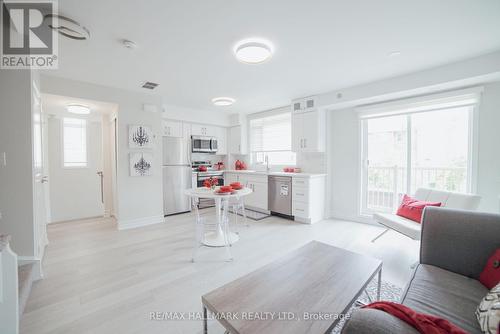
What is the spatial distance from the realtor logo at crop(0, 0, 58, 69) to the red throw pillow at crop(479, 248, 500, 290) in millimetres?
3654

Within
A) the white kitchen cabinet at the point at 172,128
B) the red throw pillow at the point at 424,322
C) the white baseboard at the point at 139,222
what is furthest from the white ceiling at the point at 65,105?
the red throw pillow at the point at 424,322

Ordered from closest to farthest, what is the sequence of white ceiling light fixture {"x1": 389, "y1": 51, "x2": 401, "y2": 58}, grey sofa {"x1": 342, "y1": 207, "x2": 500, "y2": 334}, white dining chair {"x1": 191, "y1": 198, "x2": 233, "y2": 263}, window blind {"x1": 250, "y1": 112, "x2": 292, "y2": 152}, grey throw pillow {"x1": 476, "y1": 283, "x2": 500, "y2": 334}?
grey throw pillow {"x1": 476, "y1": 283, "x2": 500, "y2": 334} < grey sofa {"x1": 342, "y1": 207, "x2": 500, "y2": 334} < white ceiling light fixture {"x1": 389, "y1": 51, "x2": 401, "y2": 58} < white dining chair {"x1": 191, "y1": 198, "x2": 233, "y2": 263} < window blind {"x1": 250, "y1": 112, "x2": 292, "y2": 152}

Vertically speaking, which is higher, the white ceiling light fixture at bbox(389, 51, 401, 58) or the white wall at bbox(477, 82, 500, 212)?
the white ceiling light fixture at bbox(389, 51, 401, 58)

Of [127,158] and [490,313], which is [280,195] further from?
[490,313]

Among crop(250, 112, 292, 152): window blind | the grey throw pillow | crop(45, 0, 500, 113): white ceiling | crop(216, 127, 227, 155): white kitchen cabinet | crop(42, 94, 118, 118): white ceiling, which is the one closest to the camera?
the grey throw pillow

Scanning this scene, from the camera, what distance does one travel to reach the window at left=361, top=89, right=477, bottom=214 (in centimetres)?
311

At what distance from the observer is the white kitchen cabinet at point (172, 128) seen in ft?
15.4

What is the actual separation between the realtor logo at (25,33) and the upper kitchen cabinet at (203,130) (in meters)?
2.94

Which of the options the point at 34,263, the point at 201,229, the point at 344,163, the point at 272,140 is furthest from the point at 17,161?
the point at 344,163

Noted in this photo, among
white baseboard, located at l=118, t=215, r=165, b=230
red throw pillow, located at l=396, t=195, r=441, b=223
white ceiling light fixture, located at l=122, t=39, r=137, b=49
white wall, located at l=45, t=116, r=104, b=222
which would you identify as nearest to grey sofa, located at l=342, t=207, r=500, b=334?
red throw pillow, located at l=396, t=195, r=441, b=223

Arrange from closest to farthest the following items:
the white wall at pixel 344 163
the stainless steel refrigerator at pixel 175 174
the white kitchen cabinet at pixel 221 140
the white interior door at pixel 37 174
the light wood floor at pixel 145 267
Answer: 1. the light wood floor at pixel 145 267
2. the white interior door at pixel 37 174
3. the white wall at pixel 344 163
4. the stainless steel refrigerator at pixel 175 174
5. the white kitchen cabinet at pixel 221 140

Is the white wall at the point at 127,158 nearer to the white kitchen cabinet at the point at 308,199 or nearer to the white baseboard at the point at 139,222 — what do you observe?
the white baseboard at the point at 139,222

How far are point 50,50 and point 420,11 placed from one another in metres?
3.78

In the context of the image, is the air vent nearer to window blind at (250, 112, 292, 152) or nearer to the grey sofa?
window blind at (250, 112, 292, 152)
